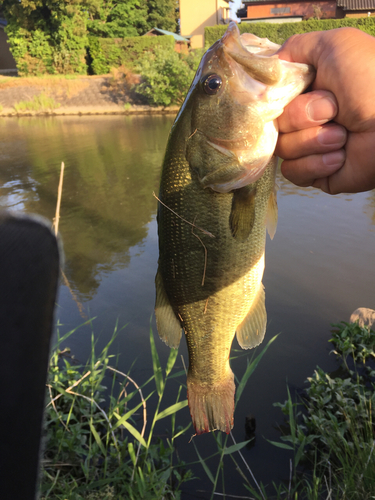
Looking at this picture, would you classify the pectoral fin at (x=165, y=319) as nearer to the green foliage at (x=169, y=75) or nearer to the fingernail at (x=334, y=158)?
the fingernail at (x=334, y=158)

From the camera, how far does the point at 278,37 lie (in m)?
26.1

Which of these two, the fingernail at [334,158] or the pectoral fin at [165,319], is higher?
the fingernail at [334,158]

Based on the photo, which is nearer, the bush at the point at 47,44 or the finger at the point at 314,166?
the finger at the point at 314,166

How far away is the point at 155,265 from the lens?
580 cm

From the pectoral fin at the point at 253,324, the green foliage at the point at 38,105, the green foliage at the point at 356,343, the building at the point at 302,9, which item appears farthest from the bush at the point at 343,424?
the building at the point at 302,9

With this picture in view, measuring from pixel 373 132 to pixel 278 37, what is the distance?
29168 millimetres

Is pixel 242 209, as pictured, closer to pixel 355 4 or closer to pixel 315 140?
pixel 315 140

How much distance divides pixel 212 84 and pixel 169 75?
2231 cm

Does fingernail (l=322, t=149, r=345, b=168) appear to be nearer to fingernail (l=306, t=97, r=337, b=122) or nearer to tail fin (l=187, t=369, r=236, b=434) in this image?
fingernail (l=306, t=97, r=337, b=122)

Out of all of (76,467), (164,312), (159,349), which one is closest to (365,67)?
(164,312)

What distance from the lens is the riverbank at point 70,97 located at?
2340 centimetres

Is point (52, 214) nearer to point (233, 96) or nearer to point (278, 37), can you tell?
point (233, 96)

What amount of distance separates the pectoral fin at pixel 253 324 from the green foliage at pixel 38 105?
25510mm

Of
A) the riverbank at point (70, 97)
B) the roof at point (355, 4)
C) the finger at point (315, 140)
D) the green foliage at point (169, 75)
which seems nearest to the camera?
the finger at point (315, 140)
